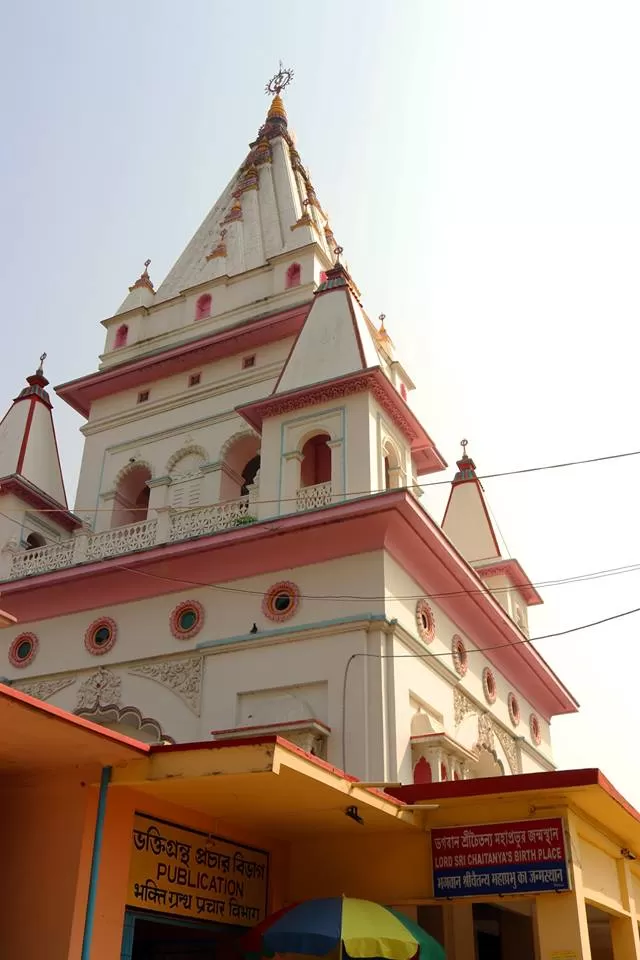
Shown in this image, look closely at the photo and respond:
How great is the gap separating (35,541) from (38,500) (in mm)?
792

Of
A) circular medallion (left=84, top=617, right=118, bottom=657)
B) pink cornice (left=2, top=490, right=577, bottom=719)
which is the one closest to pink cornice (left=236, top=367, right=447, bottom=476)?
pink cornice (left=2, top=490, right=577, bottom=719)

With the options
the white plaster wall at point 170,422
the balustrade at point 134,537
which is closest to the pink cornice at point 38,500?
the white plaster wall at point 170,422

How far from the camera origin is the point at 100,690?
14.3 m

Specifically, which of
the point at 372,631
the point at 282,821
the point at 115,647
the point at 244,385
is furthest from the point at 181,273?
the point at 282,821

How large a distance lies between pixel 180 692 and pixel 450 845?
5.99 meters

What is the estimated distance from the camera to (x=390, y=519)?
12.9 metres

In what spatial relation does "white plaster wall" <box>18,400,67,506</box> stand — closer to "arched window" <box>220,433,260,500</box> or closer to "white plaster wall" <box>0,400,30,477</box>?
"white plaster wall" <box>0,400,30,477</box>

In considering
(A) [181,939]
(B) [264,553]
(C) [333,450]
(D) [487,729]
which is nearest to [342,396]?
(C) [333,450]

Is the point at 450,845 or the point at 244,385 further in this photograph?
A: the point at 244,385

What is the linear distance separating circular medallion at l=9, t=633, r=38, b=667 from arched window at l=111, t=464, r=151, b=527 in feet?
10.6

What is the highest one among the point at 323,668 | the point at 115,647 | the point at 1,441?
the point at 1,441

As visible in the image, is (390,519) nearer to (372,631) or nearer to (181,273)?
(372,631)

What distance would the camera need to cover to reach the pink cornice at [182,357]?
60.4 feet

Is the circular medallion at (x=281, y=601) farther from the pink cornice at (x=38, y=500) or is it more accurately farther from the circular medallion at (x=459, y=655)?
the pink cornice at (x=38, y=500)
